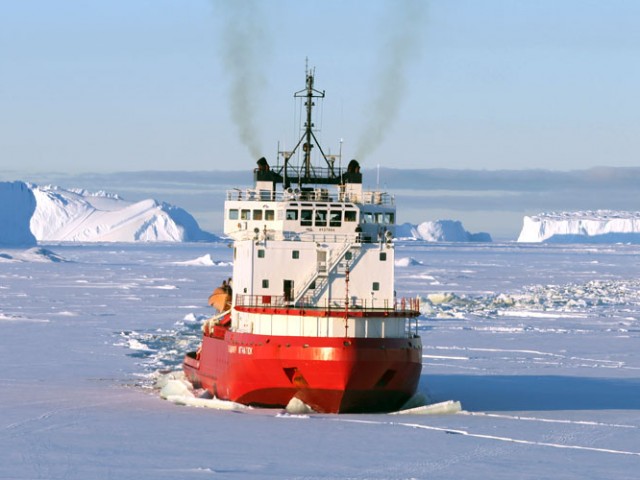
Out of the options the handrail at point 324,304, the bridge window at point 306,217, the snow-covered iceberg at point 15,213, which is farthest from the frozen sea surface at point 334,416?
the snow-covered iceberg at point 15,213

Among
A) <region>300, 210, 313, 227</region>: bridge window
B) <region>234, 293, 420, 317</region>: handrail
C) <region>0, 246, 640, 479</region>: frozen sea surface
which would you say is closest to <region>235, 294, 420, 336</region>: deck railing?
<region>234, 293, 420, 317</region>: handrail

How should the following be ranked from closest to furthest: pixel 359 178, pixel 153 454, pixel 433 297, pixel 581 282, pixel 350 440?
pixel 153 454, pixel 350 440, pixel 359 178, pixel 433 297, pixel 581 282

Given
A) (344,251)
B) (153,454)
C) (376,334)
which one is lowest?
(153,454)

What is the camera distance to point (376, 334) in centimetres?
2733

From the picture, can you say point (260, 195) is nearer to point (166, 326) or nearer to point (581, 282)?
point (166, 326)

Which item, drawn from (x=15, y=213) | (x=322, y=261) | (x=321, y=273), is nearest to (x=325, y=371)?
(x=321, y=273)

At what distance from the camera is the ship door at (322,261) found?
29112 mm

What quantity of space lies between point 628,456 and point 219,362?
1075 cm

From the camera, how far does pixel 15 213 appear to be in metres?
167

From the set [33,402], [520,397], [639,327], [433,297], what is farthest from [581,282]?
[33,402]

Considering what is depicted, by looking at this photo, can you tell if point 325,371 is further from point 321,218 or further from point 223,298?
point 223,298

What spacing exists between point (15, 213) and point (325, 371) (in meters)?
146

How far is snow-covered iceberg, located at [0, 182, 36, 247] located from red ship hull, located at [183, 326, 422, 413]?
142355 mm

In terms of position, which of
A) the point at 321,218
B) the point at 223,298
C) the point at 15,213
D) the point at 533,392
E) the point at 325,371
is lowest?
the point at 533,392
